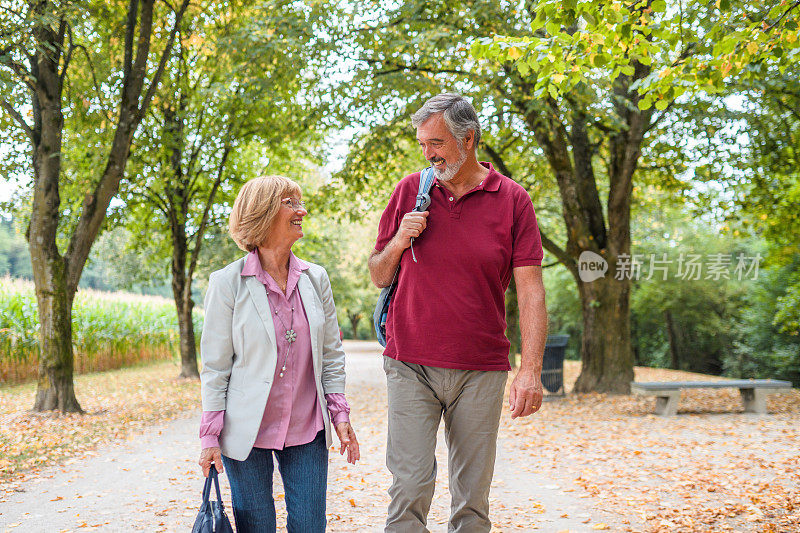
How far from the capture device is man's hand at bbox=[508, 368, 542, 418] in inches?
115

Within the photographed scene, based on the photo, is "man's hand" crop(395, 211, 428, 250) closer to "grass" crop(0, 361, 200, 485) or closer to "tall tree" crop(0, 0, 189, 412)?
"grass" crop(0, 361, 200, 485)

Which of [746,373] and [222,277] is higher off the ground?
[222,277]

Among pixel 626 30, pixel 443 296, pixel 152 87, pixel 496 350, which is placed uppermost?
pixel 152 87

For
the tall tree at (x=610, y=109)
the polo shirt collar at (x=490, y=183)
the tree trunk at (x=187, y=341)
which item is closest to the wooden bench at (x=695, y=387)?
the tall tree at (x=610, y=109)

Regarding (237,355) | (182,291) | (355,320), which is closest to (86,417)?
(182,291)

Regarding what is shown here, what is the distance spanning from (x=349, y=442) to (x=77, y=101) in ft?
38.1

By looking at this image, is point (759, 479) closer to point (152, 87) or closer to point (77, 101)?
point (152, 87)

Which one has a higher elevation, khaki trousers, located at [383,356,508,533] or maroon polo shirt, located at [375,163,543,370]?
maroon polo shirt, located at [375,163,543,370]

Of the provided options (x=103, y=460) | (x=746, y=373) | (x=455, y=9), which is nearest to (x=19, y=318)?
(x=103, y=460)

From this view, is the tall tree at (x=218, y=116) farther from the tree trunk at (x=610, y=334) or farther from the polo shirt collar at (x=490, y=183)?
the polo shirt collar at (x=490, y=183)

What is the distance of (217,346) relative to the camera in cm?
276

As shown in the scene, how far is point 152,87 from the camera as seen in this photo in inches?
420

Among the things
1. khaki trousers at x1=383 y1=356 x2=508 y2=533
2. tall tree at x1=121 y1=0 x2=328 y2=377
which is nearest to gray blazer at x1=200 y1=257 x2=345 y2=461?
khaki trousers at x1=383 y1=356 x2=508 y2=533

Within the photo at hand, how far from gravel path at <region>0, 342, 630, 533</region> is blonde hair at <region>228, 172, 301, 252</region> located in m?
2.80
